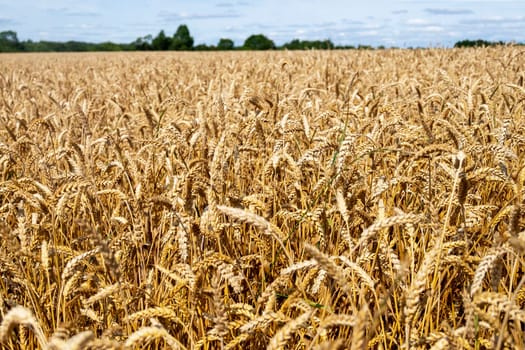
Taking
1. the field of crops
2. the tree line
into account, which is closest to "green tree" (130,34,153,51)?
the tree line

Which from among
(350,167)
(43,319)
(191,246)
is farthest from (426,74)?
(43,319)

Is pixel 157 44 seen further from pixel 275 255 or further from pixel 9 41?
pixel 275 255

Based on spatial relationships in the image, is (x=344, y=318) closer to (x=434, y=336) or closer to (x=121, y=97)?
(x=434, y=336)

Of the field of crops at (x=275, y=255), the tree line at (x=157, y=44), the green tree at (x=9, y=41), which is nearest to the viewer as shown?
the field of crops at (x=275, y=255)

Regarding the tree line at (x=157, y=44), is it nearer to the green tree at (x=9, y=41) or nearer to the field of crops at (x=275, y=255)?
the green tree at (x=9, y=41)

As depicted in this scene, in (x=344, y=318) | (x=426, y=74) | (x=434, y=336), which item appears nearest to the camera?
(x=344, y=318)

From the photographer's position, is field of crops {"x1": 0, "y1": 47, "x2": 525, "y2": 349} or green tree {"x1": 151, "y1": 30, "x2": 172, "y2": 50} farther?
green tree {"x1": 151, "y1": 30, "x2": 172, "y2": 50}

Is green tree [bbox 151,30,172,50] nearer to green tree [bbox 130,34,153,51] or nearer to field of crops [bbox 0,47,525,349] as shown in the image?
green tree [bbox 130,34,153,51]

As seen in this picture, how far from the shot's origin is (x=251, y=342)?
5.47 ft

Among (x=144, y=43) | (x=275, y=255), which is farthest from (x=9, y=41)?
(x=275, y=255)

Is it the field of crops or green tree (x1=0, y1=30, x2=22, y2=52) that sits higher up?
green tree (x1=0, y1=30, x2=22, y2=52)

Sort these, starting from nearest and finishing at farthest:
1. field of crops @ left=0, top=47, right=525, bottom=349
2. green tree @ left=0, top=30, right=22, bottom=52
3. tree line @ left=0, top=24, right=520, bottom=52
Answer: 1. field of crops @ left=0, top=47, right=525, bottom=349
2. tree line @ left=0, top=24, right=520, bottom=52
3. green tree @ left=0, top=30, right=22, bottom=52

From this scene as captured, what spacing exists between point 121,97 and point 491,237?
184 inches

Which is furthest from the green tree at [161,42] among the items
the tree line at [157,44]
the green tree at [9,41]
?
the green tree at [9,41]
